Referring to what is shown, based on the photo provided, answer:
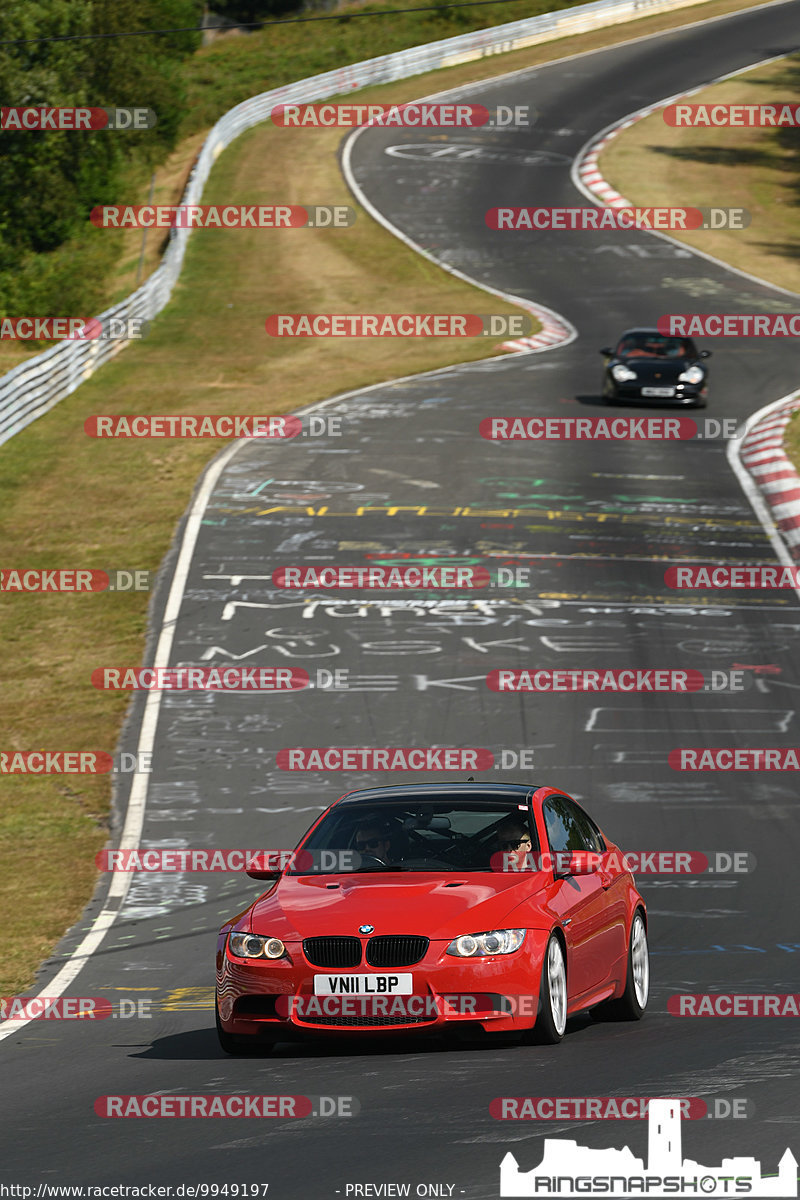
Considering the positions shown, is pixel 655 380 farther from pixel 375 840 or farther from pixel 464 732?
pixel 375 840

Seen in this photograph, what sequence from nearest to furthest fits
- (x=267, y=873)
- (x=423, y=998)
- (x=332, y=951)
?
(x=423, y=998) → (x=332, y=951) → (x=267, y=873)

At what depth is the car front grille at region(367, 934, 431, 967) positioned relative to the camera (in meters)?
8.80

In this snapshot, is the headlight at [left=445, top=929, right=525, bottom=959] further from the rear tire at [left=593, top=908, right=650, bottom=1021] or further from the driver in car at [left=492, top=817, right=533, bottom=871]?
the rear tire at [left=593, top=908, right=650, bottom=1021]

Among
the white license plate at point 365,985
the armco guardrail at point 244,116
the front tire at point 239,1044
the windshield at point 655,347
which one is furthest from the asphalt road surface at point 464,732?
the armco guardrail at point 244,116

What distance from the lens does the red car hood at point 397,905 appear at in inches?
350

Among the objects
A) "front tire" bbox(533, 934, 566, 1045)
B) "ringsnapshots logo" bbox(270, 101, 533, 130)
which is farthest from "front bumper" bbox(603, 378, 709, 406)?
"ringsnapshots logo" bbox(270, 101, 533, 130)

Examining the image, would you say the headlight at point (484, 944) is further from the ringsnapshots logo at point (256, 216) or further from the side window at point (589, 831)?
the ringsnapshots logo at point (256, 216)

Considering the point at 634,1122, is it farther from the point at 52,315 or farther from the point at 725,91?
the point at 725,91

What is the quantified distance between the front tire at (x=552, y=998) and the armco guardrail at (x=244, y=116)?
2673cm

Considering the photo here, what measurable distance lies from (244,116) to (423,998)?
63633 mm

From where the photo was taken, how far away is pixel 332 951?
350 inches

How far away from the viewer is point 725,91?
73.0 metres

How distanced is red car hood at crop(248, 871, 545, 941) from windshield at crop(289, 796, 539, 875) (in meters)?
0.23

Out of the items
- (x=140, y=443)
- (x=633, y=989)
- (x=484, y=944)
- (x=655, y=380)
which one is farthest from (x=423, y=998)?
(x=655, y=380)
